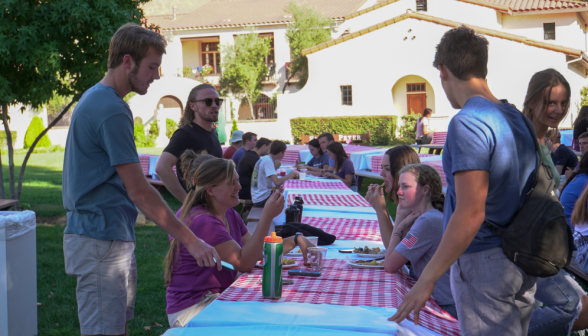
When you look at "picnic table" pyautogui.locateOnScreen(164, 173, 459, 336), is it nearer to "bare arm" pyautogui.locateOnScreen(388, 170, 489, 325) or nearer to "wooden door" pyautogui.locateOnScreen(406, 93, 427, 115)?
"bare arm" pyautogui.locateOnScreen(388, 170, 489, 325)

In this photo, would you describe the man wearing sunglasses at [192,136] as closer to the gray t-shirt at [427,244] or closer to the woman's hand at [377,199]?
the woman's hand at [377,199]

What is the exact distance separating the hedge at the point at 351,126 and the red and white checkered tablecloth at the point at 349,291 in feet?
76.5

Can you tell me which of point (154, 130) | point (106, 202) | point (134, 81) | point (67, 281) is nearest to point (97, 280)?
point (106, 202)

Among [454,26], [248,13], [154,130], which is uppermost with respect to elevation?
[248,13]

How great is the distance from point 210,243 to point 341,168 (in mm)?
6378

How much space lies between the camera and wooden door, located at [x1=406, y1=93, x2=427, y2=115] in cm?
2761

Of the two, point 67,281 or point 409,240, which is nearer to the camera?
point 409,240

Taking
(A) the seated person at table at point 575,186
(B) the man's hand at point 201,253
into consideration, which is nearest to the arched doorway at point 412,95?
(A) the seated person at table at point 575,186

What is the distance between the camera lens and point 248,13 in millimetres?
36188

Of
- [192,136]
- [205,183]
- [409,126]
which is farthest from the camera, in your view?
[409,126]

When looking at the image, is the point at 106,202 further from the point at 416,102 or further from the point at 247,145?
the point at 416,102

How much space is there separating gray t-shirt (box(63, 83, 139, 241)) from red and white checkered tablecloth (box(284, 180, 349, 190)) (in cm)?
530

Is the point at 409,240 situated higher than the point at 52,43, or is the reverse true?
the point at 52,43

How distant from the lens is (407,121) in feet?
85.5
